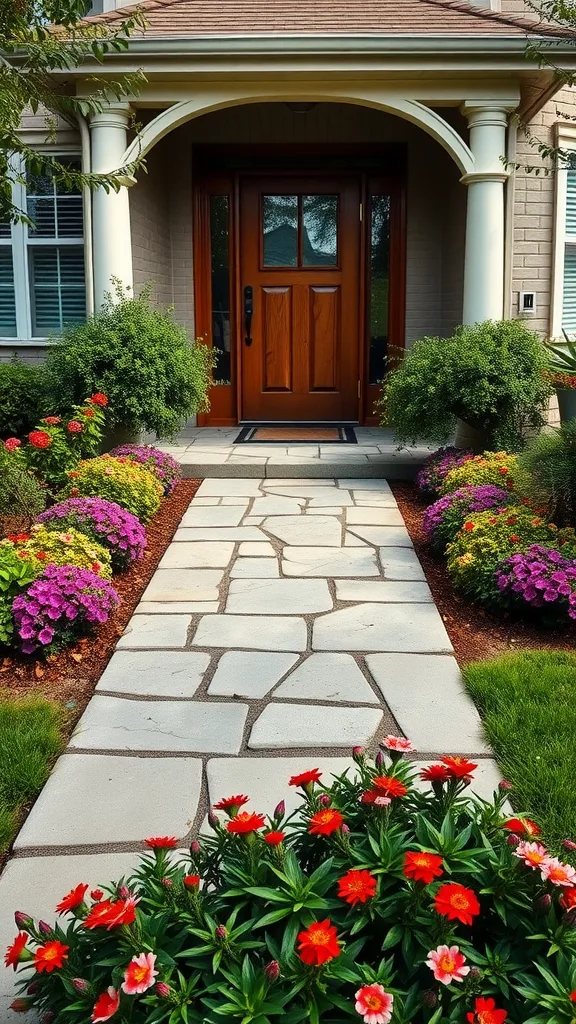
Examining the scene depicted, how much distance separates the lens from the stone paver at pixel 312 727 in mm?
2945

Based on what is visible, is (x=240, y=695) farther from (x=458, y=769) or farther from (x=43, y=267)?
(x=43, y=267)

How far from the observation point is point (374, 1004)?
1.35 meters

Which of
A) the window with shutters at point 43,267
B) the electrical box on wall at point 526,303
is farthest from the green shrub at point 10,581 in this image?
the electrical box on wall at point 526,303

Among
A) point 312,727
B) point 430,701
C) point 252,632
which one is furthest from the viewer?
point 252,632

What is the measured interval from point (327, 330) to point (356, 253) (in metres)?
0.76

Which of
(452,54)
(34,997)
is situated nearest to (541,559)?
(34,997)

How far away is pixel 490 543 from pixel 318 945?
10.1ft

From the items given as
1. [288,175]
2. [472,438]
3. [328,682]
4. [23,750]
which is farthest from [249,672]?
[288,175]

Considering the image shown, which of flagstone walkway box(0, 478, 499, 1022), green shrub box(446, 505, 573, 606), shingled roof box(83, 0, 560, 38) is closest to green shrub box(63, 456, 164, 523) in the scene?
flagstone walkway box(0, 478, 499, 1022)

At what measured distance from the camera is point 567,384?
646 centimetres

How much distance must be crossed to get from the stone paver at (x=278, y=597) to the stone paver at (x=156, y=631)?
277 mm

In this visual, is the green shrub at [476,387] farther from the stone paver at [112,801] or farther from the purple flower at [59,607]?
the stone paver at [112,801]

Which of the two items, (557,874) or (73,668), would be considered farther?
(73,668)

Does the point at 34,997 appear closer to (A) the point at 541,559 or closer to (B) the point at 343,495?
(A) the point at 541,559
